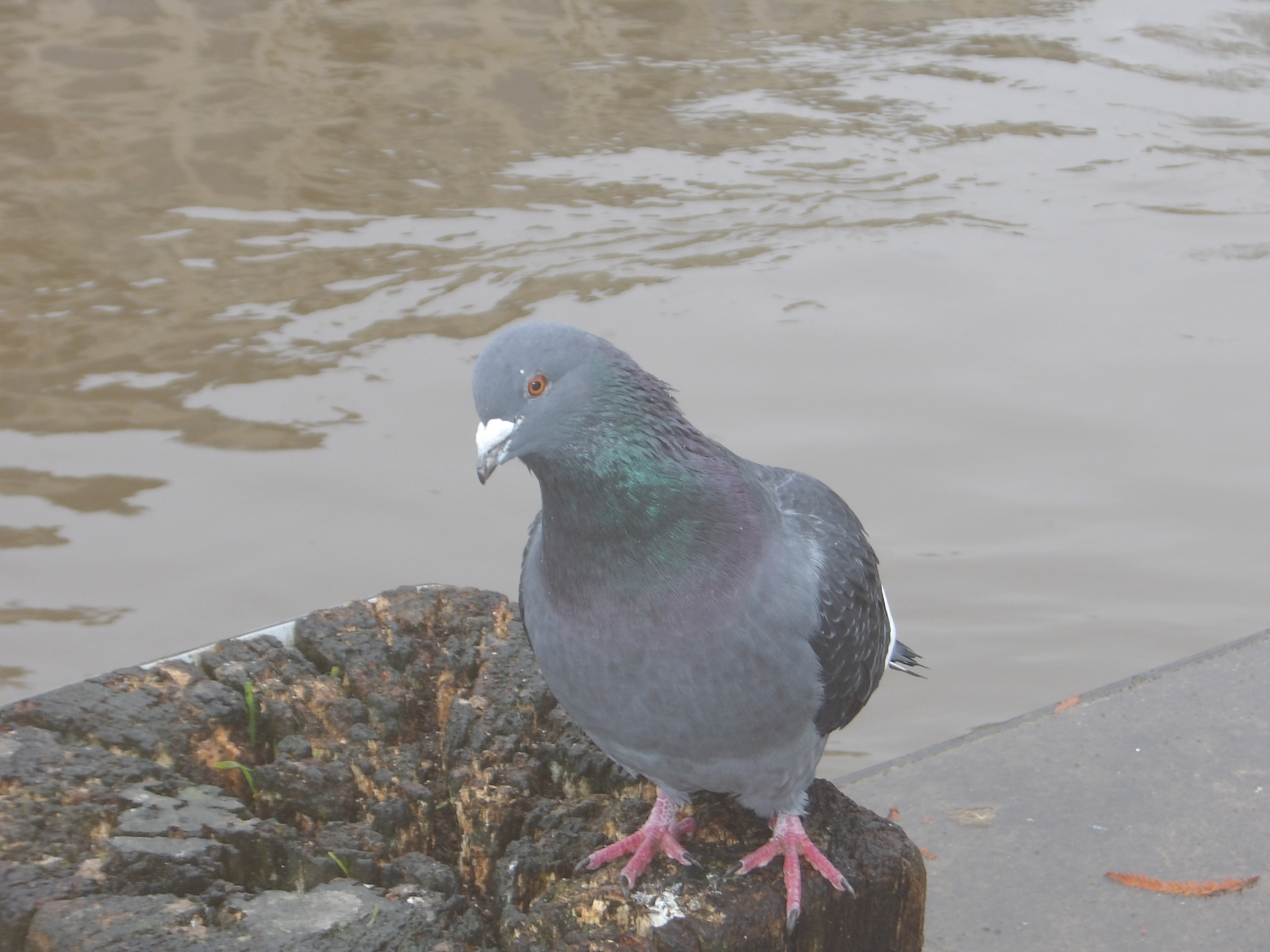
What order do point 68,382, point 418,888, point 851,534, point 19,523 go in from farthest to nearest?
1. point 68,382
2. point 19,523
3. point 851,534
4. point 418,888

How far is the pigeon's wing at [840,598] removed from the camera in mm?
2838

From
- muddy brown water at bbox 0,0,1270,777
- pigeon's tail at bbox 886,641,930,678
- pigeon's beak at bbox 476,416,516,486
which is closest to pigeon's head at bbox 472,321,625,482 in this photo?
pigeon's beak at bbox 476,416,516,486

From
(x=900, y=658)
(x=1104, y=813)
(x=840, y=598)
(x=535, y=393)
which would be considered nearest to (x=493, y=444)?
(x=535, y=393)

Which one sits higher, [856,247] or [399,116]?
[399,116]

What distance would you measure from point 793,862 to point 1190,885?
4.77 feet

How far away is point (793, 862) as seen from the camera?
2.69 metres

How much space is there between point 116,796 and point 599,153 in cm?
732

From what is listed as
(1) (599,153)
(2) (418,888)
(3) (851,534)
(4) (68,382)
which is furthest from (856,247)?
(2) (418,888)

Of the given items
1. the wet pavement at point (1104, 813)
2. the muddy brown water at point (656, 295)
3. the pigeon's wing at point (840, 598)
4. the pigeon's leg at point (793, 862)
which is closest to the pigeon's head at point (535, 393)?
the pigeon's wing at point (840, 598)

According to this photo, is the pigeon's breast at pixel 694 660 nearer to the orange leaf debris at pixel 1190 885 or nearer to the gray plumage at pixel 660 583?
the gray plumage at pixel 660 583

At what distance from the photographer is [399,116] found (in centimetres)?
977

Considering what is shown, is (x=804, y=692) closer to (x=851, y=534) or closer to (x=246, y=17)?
(x=851, y=534)

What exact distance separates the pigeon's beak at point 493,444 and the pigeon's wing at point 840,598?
0.73 metres

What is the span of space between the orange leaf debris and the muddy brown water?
149 cm
